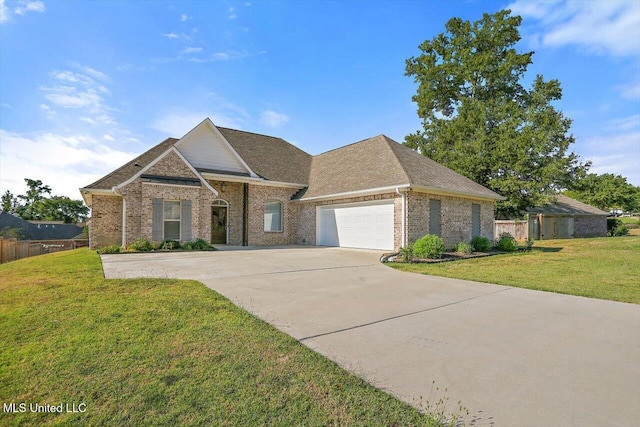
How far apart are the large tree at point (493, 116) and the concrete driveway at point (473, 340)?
67.3 feet

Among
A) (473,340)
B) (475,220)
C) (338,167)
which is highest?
(338,167)

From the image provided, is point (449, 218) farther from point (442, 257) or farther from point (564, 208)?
point (564, 208)

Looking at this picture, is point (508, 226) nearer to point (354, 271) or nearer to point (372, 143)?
point (372, 143)

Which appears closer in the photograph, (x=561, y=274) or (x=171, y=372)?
(x=171, y=372)

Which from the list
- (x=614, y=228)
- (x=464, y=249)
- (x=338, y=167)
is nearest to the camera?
(x=464, y=249)

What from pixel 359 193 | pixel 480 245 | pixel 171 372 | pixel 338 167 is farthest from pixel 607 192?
pixel 171 372

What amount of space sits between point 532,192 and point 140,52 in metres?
25.5

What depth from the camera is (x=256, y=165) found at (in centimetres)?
1906

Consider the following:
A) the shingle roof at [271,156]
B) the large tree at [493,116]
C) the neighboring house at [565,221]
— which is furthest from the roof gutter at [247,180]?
the neighboring house at [565,221]

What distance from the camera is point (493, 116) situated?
1018 inches

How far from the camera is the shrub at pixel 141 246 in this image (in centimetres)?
1329

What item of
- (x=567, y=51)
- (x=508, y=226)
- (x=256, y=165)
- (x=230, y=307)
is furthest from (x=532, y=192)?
(x=230, y=307)

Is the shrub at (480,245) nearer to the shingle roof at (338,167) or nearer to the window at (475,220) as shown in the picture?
the window at (475,220)

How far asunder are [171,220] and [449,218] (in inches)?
525
